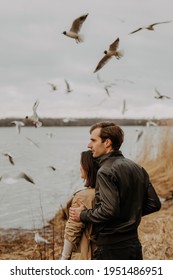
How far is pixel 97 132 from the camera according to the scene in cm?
199

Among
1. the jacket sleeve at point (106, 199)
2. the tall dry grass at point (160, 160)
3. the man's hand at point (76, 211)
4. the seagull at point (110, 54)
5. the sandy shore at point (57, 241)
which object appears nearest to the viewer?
the jacket sleeve at point (106, 199)

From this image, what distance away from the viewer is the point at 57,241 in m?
4.65

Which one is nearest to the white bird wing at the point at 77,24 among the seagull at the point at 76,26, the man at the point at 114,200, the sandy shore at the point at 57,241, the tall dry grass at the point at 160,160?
the seagull at the point at 76,26

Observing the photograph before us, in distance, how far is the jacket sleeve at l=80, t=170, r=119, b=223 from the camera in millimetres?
1863

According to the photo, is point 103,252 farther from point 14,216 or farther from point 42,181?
point 42,181

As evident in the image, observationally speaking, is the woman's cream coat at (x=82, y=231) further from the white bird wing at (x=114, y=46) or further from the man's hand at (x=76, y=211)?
the white bird wing at (x=114, y=46)

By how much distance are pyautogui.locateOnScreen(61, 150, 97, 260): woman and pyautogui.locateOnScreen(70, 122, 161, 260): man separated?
0.03m

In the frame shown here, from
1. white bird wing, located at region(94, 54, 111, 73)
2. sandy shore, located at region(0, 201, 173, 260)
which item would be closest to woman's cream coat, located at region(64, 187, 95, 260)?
sandy shore, located at region(0, 201, 173, 260)

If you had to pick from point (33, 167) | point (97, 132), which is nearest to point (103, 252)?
point (97, 132)

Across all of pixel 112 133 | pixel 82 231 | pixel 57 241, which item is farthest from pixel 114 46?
pixel 57 241

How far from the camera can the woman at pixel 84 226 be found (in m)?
2.01

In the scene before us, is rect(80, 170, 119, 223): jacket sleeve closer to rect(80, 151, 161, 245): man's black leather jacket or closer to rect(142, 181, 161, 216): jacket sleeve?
rect(80, 151, 161, 245): man's black leather jacket

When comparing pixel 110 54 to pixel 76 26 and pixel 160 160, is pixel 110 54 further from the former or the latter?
pixel 160 160

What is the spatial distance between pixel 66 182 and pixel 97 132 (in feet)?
21.2
